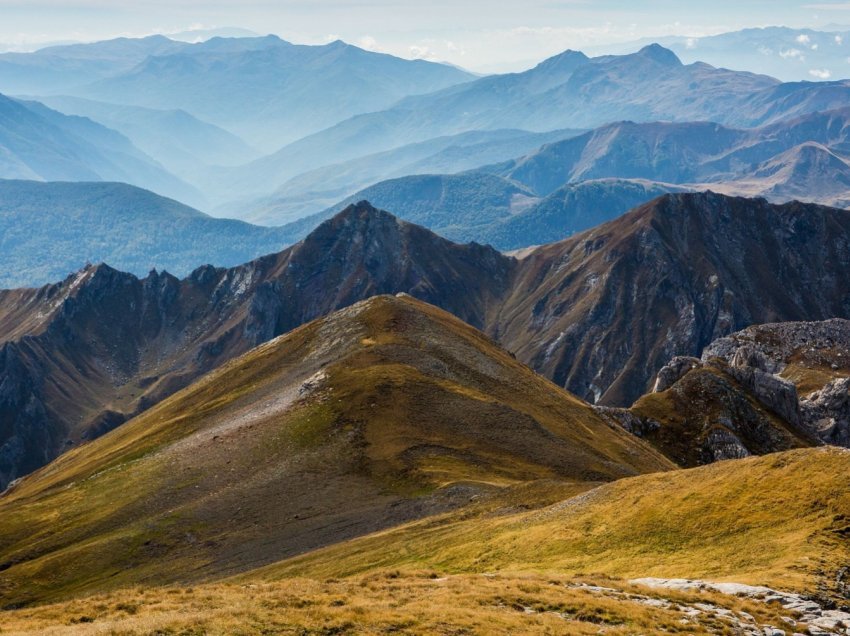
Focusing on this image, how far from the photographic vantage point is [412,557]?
2972 inches

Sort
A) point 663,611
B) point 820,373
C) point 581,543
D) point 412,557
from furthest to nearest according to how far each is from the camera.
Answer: point 820,373
point 412,557
point 581,543
point 663,611

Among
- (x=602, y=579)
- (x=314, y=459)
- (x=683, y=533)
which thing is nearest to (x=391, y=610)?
(x=602, y=579)

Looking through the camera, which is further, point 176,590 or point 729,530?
point 729,530

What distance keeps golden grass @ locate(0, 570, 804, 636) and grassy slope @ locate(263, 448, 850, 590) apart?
7.95 m

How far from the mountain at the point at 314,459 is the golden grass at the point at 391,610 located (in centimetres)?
4405

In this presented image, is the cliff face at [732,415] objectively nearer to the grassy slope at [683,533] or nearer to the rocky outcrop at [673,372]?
the rocky outcrop at [673,372]

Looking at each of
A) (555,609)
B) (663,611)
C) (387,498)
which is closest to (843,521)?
(663,611)

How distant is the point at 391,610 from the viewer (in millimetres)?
42906

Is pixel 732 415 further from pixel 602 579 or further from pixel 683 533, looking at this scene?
pixel 602 579

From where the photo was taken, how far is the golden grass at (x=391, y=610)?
131 feet

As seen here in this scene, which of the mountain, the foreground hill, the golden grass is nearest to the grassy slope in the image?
the foreground hill

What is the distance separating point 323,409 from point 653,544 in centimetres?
7484

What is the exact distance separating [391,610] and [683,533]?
88.2 ft

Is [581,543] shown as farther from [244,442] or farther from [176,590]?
[244,442]
